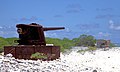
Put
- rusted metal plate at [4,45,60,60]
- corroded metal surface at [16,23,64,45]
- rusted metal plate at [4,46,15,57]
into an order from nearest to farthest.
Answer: rusted metal plate at [4,45,60,60] → rusted metal plate at [4,46,15,57] → corroded metal surface at [16,23,64,45]

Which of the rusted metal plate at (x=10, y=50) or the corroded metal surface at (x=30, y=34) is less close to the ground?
the corroded metal surface at (x=30, y=34)

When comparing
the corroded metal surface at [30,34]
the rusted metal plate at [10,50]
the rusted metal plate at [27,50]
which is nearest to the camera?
the rusted metal plate at [27,50]

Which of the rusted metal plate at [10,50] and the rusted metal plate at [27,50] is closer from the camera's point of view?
the rusted metal plate at [27,50]

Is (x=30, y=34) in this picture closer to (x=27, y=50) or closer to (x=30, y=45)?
(x=30, y=45)

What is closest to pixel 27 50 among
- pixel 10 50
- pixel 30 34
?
pixel 10 50

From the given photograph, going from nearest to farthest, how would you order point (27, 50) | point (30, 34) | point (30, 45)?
point (27, 50) < point (30, 45) < point (30, 34)

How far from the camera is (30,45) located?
21797mm

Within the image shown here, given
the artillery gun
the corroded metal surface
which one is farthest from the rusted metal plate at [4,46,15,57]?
the corroded metal surface

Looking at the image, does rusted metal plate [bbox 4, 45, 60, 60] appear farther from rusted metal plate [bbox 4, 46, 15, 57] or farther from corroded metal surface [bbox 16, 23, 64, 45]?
corroded metal surface [bbox 16, 23, 64, 45]

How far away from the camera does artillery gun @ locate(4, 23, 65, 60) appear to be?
20750 mm

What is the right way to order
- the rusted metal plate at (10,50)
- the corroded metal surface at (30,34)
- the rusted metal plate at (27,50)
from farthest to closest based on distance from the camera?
the corroded metal surface at (30,34) < the rusted metal plate at (10,50) < the rusted metal plate at (27,50)

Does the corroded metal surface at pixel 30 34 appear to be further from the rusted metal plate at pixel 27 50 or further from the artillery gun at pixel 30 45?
the rusted metal plate at pixel 27 50

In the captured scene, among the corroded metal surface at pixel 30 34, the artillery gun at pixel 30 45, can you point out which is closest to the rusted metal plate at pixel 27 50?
the artillery gun at pixel 30 45

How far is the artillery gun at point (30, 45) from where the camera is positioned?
20.8 metres
